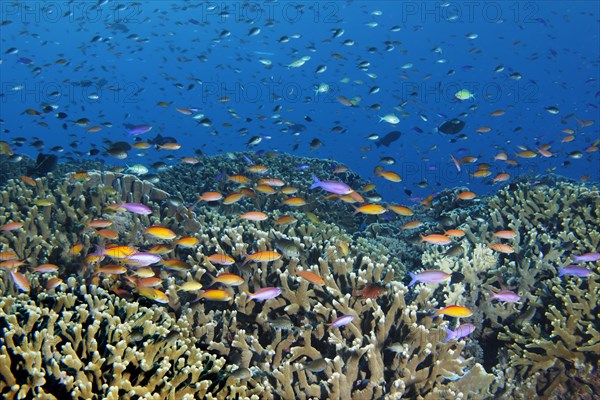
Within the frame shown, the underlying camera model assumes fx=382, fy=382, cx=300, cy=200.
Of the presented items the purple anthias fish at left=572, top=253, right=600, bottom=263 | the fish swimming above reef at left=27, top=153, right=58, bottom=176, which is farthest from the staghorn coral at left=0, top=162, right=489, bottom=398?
the fish swimming above reef at left=27, top=153, right=58, bottom=176

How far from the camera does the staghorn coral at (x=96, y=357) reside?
303 centimetres

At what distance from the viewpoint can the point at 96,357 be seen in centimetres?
313

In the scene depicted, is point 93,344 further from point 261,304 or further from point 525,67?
point 525,67

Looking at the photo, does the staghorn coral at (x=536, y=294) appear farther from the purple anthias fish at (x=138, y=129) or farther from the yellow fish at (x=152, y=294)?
the purple anthias fish at (x=138, y=129)

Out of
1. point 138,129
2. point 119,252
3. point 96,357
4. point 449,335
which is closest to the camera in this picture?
point 96,357

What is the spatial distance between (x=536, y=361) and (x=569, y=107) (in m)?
125

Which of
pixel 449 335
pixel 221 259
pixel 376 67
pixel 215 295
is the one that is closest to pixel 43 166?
pixel 221 259

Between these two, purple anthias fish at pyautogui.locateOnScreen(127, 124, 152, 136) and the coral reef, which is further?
purple anthias fish at pyautogui.locateOnScreen(127, 124, 152, 136)

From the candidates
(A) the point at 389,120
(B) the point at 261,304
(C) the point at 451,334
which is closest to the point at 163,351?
(B) the point at 261,304

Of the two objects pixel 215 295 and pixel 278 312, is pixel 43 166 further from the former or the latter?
pixel 278 312

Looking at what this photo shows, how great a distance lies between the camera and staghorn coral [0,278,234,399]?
3025 mm

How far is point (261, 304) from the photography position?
4852 millimetres


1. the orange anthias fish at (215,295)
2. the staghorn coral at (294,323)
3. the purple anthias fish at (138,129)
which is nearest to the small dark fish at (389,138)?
the staghorn coral at (294,323)

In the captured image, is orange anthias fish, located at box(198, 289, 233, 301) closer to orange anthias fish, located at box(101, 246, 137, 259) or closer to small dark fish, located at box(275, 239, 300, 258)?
small dark fish, located at box(275, 239, 300, 258)
